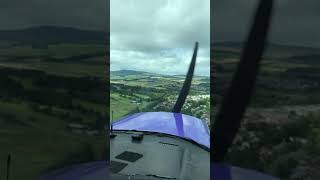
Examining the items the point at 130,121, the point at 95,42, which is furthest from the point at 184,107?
the point at 95,42

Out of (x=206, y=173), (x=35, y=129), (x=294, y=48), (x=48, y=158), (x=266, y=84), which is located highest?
(x=294, y=48)

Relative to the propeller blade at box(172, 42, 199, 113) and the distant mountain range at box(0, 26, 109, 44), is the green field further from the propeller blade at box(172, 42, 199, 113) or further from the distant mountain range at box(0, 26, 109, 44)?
the propeller blade at box(172, 42, 199, 113)

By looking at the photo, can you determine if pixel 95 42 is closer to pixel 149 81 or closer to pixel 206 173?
pixel 206 173

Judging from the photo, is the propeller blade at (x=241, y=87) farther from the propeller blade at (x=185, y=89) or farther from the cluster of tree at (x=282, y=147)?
the propeller blade at (x=185, y=89)

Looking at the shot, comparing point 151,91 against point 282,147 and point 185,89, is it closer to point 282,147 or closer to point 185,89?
point 185,89

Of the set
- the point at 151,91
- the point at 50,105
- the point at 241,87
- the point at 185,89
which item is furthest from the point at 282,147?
the point at 185,89

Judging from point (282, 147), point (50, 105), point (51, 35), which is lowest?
point (282, 147)
